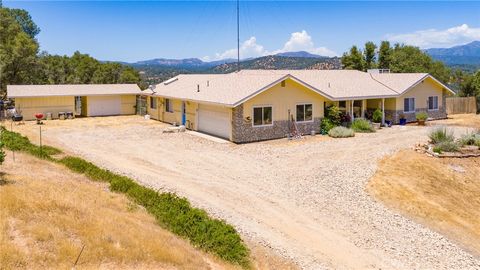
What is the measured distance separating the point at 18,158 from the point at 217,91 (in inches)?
572

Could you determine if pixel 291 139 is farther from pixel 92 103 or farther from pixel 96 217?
pixel 92 103

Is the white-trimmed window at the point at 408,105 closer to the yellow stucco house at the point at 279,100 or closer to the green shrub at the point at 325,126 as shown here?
the yellow stucco house at the point at 279,100

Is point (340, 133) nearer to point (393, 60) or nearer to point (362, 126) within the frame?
point (362, 126)

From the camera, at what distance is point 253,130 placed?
24641 millimetres

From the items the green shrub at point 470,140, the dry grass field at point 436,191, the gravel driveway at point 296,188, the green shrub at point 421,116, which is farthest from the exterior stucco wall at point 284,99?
the green shrub at point 421,116

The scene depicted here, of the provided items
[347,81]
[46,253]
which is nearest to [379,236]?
[46,253]

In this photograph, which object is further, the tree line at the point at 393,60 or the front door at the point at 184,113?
the tree line at the point at 393,60

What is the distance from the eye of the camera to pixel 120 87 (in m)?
39.8

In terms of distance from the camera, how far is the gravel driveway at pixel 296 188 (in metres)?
10.8

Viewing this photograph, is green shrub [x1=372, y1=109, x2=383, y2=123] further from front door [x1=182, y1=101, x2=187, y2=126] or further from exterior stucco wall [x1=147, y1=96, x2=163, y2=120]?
exterior stucco wall [x1=147, y1=96, x2=163, y2=120]

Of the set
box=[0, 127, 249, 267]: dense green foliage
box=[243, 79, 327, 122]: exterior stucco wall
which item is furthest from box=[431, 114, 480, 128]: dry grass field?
box=[0, 127, 249, 267]: dense green foliage

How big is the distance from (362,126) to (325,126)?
298 cm

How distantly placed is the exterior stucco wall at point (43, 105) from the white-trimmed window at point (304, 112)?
21.0 meters

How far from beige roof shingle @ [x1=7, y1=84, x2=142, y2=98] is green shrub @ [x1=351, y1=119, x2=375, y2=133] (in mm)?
20409
